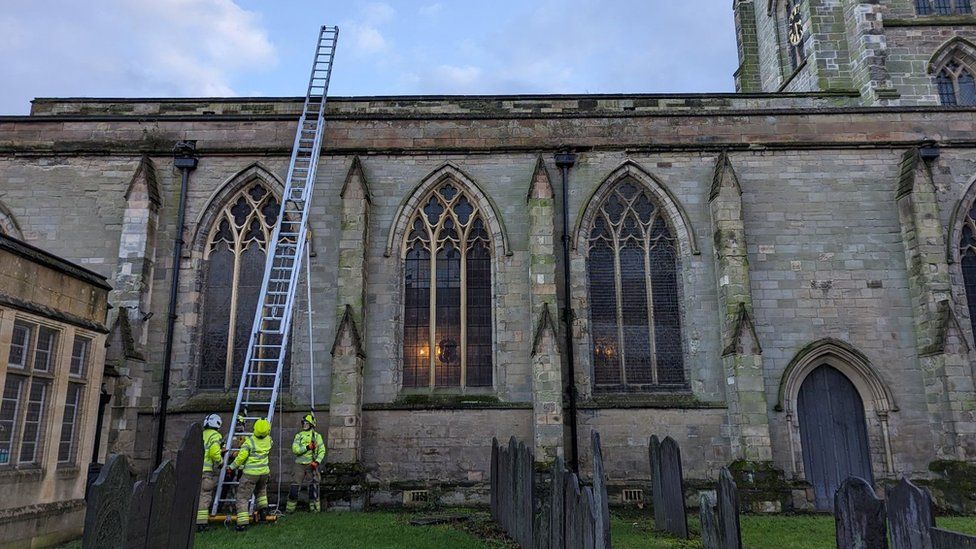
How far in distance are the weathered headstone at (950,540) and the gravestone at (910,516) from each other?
0.07 metres

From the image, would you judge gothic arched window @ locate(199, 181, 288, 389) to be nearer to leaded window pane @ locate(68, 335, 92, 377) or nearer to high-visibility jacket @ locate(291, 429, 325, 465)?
high-visibility jacket @ locate(291, 429, 325, 465)

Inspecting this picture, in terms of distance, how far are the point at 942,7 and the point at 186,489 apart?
25016mm

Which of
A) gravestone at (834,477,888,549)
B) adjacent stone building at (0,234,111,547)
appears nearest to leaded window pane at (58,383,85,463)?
adjacent stone building at (0,234,111,547)

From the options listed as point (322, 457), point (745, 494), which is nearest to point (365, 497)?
point (322, 457)

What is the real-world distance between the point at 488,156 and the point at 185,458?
983 centimetres

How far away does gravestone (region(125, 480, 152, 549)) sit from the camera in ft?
16.0

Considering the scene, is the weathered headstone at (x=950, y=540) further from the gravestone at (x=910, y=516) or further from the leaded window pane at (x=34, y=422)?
the leaded window pane at (x=34, y=422)

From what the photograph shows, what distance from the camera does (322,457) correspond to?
37.0 ft

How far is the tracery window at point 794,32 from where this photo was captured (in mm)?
21562

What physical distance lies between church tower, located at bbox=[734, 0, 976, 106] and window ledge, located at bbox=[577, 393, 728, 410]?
1132cm

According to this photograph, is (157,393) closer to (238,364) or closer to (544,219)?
(238,364)

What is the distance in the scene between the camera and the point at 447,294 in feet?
46.2

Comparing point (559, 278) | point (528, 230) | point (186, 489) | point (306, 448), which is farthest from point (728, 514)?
point (528, 230)

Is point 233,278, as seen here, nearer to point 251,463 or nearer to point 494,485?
point 251,463
